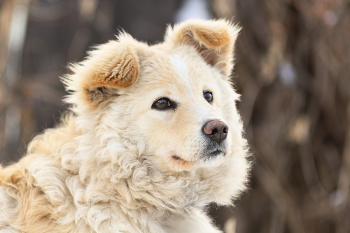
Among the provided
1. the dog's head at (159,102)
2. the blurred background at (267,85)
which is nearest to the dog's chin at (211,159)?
the dog's head at (159,102)

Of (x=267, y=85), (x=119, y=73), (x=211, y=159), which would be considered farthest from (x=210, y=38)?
(x=267, y=85)

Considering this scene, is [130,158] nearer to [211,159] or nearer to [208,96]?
[211,159]

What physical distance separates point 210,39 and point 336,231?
144 inches

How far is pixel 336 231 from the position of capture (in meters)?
4.72

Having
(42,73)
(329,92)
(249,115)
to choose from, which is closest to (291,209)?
(249,115)

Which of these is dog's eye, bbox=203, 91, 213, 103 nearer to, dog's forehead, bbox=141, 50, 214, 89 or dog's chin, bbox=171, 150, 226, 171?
dog's forehead, bbox=141, 50, 214, 89

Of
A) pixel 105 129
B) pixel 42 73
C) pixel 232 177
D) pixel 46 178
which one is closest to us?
pixel 46 178

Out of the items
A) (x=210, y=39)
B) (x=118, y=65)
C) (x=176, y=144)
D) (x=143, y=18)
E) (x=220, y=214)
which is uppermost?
(x=143, y=18)

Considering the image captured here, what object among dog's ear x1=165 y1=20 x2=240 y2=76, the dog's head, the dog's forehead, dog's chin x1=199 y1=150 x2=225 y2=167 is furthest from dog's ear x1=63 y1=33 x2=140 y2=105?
dog's chin x1=199 y1=150 x2=225 y2=167

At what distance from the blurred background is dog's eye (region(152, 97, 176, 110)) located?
2.72 metres

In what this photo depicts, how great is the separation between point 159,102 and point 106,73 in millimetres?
425

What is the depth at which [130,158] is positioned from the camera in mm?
2281

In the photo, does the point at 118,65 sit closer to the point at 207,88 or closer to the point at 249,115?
the point at 207,88

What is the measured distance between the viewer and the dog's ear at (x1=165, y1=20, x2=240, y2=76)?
8.72 feet
